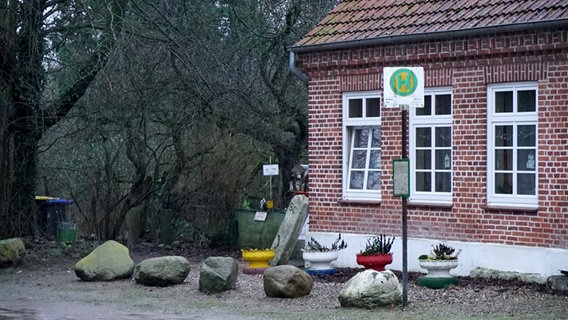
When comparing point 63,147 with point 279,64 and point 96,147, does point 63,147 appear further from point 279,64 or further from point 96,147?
point 279,64

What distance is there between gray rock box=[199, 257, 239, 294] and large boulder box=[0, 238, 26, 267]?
5635mm

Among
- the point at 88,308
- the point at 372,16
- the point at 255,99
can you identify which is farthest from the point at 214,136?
the point at 88,308

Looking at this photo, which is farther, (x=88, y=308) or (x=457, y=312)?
(x=88, y=308)

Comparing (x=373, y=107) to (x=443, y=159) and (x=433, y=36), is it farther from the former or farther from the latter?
(x=433, y=36)

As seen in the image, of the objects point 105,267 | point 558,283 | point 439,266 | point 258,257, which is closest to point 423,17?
point 439,266

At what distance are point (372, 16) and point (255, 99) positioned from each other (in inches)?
274

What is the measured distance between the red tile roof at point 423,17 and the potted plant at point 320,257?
12.2ft

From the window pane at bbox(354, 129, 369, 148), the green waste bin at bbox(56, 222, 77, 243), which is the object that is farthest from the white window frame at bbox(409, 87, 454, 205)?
the green waste bin at bbox(56, 222, 77, 243)

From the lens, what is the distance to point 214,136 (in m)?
26.2

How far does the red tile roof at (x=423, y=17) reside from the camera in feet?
56.4

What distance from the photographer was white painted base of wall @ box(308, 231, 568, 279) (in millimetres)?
16969

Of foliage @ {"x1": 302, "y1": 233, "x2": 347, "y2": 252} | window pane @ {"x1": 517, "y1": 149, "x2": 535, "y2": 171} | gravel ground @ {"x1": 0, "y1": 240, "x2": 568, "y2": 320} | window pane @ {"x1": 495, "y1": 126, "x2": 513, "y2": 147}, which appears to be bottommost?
gravel ground @ {"x1": 0, "y1": 240, "x2": 568, "y2": 320}

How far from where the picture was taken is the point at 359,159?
20.4 meters

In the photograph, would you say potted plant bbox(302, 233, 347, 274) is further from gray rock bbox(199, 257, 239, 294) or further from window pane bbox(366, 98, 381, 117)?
window pane bbox(366, 98, 381, 117)
